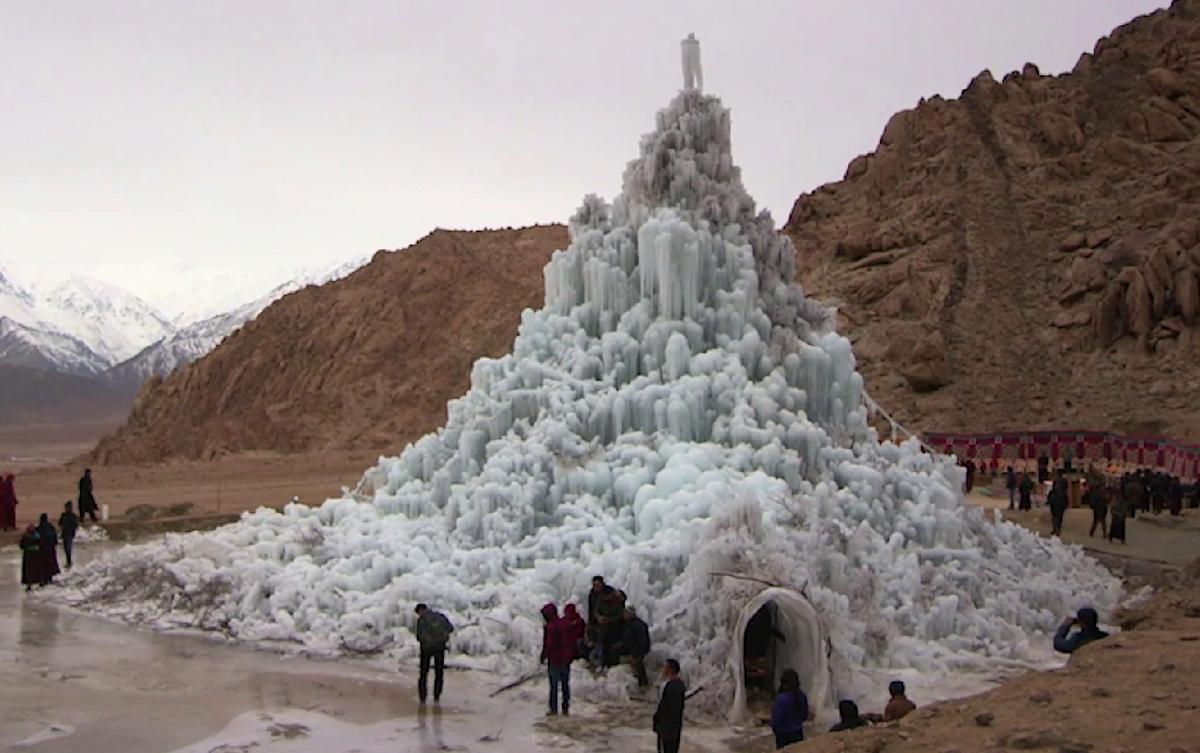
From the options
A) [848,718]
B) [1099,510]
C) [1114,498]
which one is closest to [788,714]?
[848,718]

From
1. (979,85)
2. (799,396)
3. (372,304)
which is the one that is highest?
(979,85)

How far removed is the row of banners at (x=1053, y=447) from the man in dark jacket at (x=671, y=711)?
25.1 meters

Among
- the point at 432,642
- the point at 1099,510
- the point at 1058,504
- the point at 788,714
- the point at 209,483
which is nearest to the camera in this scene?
the point at 788,714

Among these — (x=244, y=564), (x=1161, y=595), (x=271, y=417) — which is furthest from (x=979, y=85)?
(x=244, y=564)

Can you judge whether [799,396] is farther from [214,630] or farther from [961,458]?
[961,458]

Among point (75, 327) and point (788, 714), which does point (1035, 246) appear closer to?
point (788, 714)

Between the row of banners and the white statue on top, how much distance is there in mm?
→ 18405

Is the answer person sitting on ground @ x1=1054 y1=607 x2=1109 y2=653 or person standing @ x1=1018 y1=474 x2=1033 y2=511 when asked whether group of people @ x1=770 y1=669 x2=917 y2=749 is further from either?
person standing @ x1=1018 y1=474 x2=1033 y2=511

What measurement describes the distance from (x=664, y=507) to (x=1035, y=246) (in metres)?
39.1

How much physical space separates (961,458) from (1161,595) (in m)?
19.2

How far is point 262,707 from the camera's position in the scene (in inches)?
421

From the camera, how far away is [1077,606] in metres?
14.0

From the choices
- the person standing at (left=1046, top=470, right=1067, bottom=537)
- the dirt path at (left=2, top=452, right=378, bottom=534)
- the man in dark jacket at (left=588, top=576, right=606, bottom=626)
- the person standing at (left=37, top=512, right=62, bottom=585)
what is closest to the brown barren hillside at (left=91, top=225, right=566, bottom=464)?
the dirt path at (left=2, top=452, right=378, bottom=534)

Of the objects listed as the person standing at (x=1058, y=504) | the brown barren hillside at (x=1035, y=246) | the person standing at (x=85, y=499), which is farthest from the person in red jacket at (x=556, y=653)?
the brown barren hillside at (x=1035, y=246)
